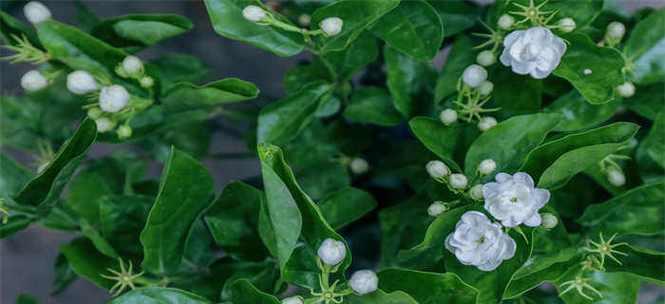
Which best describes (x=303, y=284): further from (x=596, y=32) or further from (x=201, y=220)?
(x=596, y=32)

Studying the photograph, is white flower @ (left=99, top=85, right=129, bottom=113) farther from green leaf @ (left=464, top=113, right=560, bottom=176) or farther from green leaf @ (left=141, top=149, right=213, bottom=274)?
green leaf @ (left=464, top=113, right=560, bottom=176)

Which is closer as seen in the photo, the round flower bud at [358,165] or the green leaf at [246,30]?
the green leaf at [246,30]

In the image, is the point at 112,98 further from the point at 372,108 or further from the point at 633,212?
the point at 633,212

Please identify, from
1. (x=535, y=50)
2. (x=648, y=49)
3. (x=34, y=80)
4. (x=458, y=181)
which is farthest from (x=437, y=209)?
(x=34, y=80)

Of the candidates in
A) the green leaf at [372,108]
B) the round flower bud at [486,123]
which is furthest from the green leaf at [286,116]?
the round flower bud at [486,123]

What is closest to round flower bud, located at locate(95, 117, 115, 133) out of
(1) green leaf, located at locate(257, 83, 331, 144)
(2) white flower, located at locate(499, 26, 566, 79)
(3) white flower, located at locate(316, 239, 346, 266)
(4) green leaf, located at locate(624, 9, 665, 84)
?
(1) green leaf, located at locate(257, 83, 331, 144)

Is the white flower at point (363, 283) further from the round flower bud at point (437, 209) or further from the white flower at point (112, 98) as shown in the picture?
the white flower at point (112, 98)

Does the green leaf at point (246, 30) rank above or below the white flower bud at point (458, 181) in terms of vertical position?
above

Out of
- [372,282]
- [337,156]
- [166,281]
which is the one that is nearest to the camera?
[372,282]

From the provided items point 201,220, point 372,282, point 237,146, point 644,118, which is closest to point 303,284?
point 372,282
